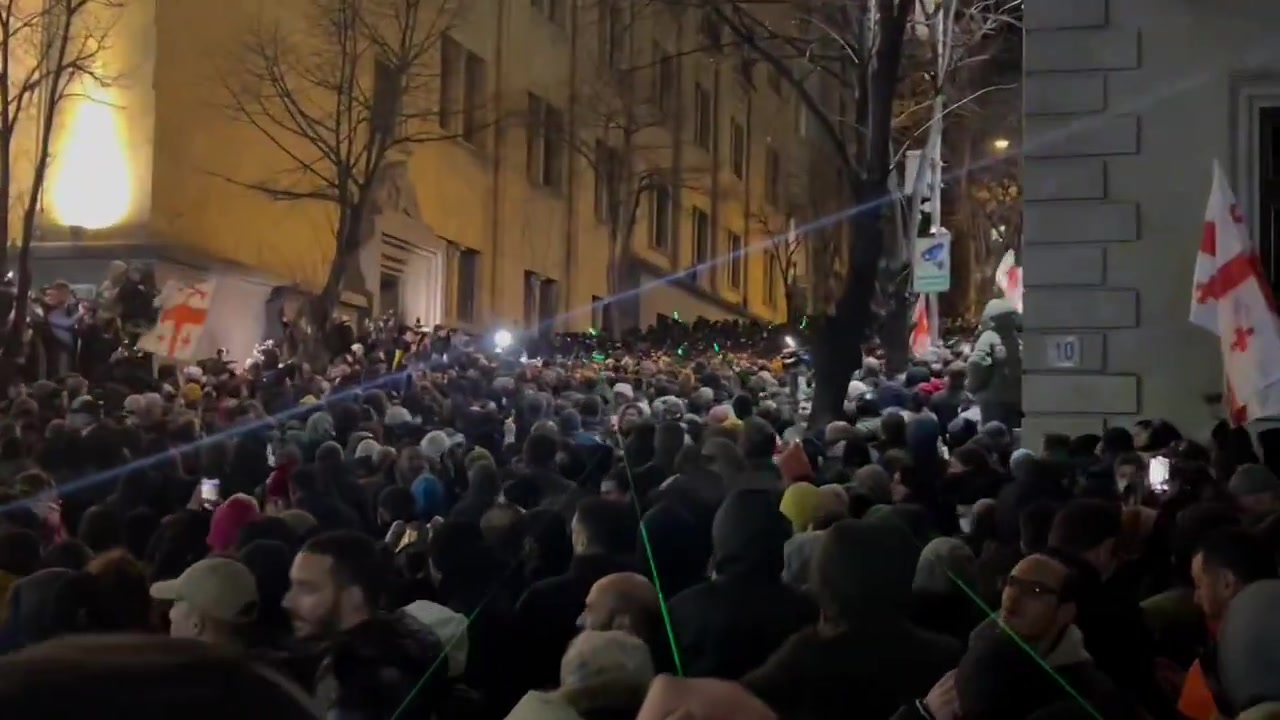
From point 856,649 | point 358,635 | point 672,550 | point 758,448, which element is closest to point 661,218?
point 758,448

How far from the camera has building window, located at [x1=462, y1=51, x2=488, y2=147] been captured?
38.1 meters

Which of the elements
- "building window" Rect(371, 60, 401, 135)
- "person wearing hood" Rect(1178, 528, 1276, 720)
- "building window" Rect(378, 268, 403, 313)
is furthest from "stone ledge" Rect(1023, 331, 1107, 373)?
"building window" Rect(378, 268, 403, 313)

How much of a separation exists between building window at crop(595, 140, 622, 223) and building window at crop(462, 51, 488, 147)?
24.3ft

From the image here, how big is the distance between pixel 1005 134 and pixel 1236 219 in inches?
1186

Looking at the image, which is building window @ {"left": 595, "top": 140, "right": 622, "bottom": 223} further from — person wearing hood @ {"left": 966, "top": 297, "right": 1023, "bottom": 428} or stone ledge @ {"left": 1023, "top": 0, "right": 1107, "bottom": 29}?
stone ledge @ {"left": 1023, "top": 0, "right": 1107, "bottom": 29}

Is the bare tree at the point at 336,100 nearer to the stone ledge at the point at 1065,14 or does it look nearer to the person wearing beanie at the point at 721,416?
the person wearing beanie at the point at 721,416

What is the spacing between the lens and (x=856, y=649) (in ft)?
14.9

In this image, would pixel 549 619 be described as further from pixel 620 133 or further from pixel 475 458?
pixel 620 133

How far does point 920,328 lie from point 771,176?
31591 mm

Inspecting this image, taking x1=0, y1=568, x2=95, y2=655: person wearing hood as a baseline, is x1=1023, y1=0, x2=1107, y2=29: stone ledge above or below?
above

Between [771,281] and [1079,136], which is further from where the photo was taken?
[771,281]

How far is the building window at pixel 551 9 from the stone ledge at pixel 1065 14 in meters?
28.7

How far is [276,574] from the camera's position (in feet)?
18.2

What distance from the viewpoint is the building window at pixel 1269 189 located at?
1364cm
